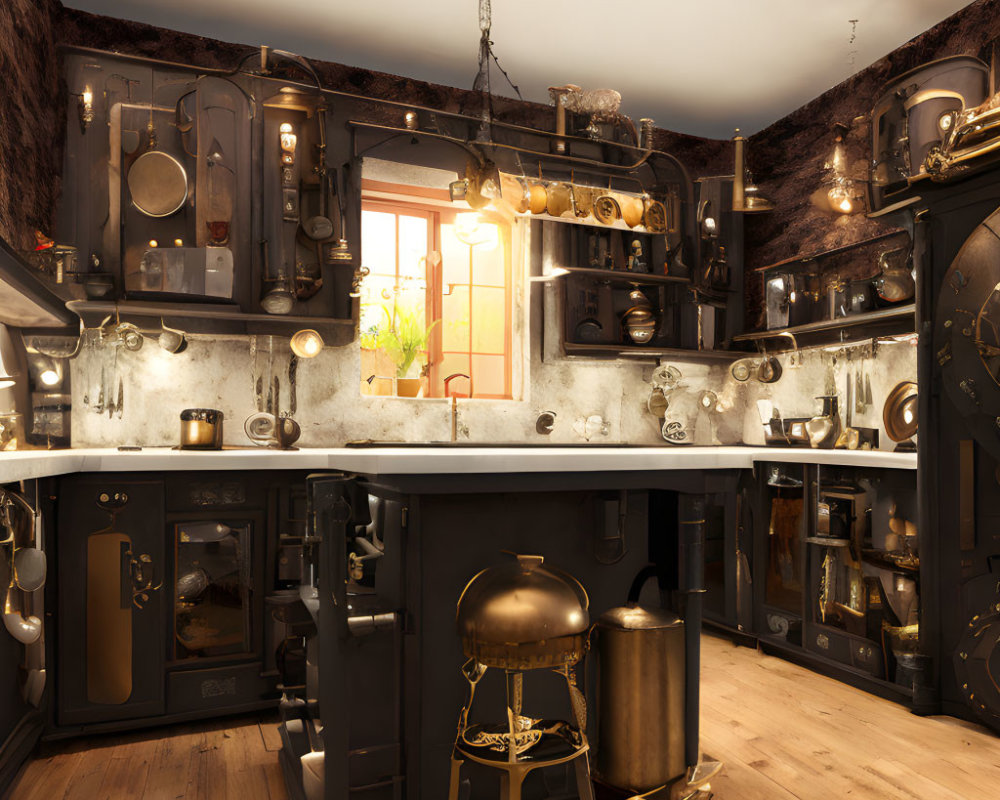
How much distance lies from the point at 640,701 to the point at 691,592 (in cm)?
33

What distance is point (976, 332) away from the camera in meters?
2.71

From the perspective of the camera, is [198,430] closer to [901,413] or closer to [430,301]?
[430,301]

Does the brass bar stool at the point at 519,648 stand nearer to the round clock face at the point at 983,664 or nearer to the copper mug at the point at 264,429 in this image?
the round clock face at the point at 983,664

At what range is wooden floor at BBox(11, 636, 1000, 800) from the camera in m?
2.24

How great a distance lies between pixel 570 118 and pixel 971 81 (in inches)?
89.3

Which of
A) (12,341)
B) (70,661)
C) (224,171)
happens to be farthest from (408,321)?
(70,661)

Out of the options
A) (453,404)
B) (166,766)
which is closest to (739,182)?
(453,404)

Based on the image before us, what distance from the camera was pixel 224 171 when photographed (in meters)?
3.57

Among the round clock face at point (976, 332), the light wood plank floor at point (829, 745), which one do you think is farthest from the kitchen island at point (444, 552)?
the round clock face at point (976, 332)

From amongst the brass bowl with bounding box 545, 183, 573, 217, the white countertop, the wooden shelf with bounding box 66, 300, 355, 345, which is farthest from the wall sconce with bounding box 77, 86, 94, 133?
the brass bowl with bounding box 545, 183, 573, 217

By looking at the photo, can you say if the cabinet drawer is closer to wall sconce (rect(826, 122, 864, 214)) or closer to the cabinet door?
the cabinet door

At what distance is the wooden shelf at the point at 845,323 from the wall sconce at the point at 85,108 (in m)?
3.99

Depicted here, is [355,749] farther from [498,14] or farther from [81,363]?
[498,14]

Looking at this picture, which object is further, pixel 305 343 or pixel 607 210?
pixel 607 210
